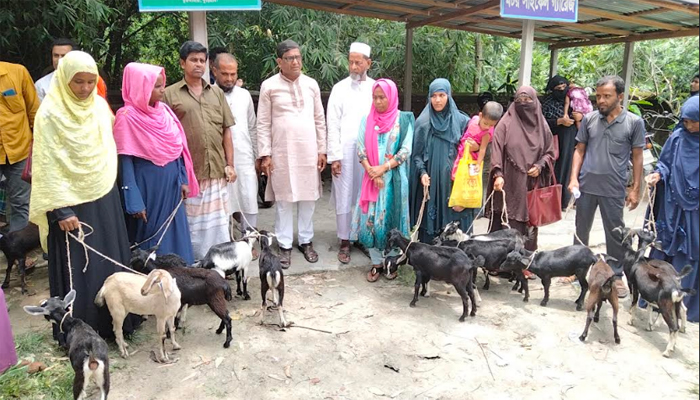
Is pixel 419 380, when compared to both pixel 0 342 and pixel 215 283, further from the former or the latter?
pixel 0 342

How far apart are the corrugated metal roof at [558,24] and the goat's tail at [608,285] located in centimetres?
389

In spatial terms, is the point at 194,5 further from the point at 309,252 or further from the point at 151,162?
the point at 309,252

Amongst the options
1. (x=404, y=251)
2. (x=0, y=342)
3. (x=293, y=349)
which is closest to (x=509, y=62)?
(x=404, y=251)

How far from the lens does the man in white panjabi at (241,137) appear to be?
16.0 feet

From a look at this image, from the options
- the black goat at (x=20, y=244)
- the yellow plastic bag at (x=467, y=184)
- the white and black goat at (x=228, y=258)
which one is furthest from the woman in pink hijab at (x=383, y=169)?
the black goat at (x=20, y=244)

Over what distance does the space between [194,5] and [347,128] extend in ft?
6.09

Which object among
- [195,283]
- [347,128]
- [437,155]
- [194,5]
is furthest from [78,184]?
[437,155]

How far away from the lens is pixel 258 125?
4.93 meters

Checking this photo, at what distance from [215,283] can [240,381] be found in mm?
698

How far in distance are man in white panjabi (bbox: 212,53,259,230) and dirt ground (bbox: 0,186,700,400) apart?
91cm

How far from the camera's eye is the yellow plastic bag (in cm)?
473

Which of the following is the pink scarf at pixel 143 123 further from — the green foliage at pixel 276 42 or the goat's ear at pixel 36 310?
the green foliage at pixel 276 42

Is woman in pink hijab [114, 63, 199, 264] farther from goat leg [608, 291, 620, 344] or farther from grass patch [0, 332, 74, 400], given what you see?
goat leg [608, 291, 620, 344]

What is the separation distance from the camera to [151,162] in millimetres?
3830
